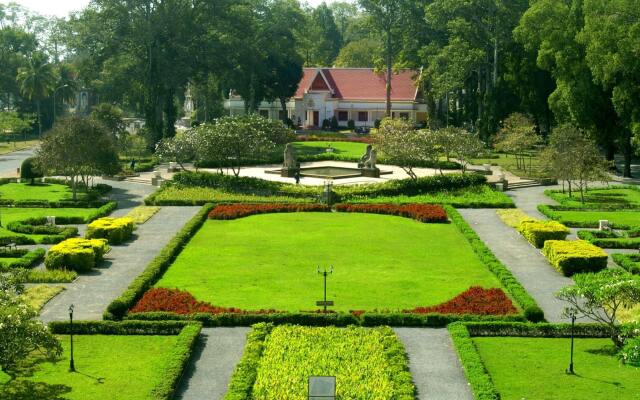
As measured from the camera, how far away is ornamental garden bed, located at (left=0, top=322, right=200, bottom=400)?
2312cm

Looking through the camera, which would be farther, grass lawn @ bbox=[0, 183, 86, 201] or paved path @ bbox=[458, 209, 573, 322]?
grass lawn @ bbox=[0, 183, 86, 201]

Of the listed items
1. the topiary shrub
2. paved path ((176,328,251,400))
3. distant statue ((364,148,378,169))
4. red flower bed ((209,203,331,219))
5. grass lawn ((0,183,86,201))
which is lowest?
paved path ((176,328,251,400))

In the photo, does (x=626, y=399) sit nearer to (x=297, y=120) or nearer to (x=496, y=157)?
(x=496, y=157)

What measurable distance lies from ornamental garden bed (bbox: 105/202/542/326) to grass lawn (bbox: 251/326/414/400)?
5.15ft

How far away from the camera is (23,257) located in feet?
123

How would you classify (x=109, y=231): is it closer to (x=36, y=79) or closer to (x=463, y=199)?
(x=463, y=199)

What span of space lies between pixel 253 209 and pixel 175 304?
1925 cm

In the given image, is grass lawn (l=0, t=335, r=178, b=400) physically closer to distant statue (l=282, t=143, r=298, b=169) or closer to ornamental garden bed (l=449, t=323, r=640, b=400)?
ornamental garden bed (l=449, t=323, r=640, b=400)

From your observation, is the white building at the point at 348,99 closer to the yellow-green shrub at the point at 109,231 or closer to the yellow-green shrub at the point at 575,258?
the yellow-green shrub at the point at 109,231

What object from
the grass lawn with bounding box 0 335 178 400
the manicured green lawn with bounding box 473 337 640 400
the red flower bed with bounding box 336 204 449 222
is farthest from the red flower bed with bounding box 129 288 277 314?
the red flower bed with bounding box 336 204 449 222

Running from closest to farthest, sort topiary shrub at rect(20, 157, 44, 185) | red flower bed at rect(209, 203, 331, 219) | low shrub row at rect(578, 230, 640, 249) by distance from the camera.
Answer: low shrub row at rect(578, 230, 640, 249) < red flower bed at rect(209, 203, 331, 219) < topiary shrub at rect(20, 157, 44, 185)

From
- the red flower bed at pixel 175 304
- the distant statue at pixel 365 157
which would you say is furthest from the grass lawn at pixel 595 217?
the red flower bed at pixel 175 304

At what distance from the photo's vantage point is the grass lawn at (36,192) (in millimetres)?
55594

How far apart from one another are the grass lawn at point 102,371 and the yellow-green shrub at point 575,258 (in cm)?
1633
